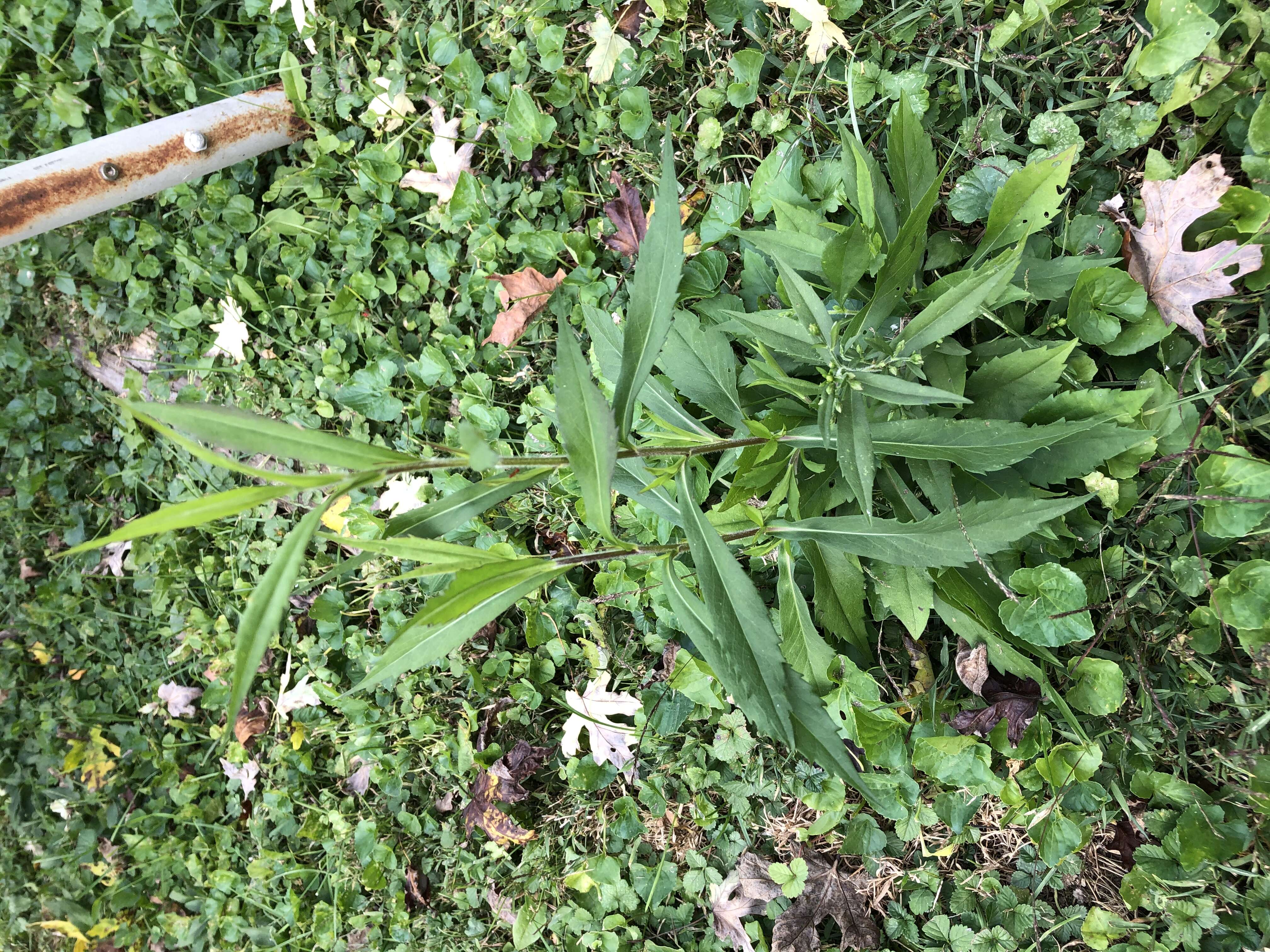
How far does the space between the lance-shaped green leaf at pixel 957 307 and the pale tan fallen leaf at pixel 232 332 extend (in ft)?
7.70

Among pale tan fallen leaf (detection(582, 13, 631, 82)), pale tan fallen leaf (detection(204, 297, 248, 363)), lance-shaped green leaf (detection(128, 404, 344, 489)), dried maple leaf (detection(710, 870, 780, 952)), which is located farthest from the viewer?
pale tan fallen leaf (detection(204, 297, 248, 363))

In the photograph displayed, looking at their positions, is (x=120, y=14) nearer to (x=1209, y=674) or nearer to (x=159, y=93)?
(x=159, y=93)

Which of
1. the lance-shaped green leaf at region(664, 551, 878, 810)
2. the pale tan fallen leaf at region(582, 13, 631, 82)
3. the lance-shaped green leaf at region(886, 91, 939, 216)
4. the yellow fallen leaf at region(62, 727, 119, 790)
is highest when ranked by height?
the pale tan fallen leaf at region(582, 13, 631, 82)

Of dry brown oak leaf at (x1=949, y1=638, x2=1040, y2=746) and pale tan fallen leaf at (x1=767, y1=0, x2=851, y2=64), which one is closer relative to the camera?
dry brown oak leaf at (x1=949, y1=638, x2=1040, y2=746)

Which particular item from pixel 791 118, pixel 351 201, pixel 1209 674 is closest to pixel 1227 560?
pixel 1209 674

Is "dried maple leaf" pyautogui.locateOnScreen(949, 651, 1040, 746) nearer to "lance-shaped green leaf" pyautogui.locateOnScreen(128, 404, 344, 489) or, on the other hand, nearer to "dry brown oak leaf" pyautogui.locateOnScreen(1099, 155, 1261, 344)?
"dry brown oak leaf" pyautogui.locateOnScreen(1099, 155, 1261, 344)

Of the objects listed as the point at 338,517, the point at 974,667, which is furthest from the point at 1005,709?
the point at 338,517

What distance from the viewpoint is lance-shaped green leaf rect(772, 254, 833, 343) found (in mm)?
1363

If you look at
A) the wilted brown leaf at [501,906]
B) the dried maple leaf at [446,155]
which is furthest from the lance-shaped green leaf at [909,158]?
the wilted brown leaf at [501,906]

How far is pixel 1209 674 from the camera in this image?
5.71 feet

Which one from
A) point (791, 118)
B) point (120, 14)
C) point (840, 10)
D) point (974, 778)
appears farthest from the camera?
point (120, 14)

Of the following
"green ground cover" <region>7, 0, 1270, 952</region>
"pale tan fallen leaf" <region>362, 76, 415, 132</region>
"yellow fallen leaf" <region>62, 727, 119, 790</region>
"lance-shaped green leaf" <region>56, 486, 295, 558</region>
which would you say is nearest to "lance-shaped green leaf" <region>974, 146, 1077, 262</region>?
"green ground cover" <region>7, 0, 1270, 952</region>

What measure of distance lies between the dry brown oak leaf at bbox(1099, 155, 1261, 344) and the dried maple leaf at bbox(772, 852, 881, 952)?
158 cm

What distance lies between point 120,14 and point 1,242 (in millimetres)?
1053
